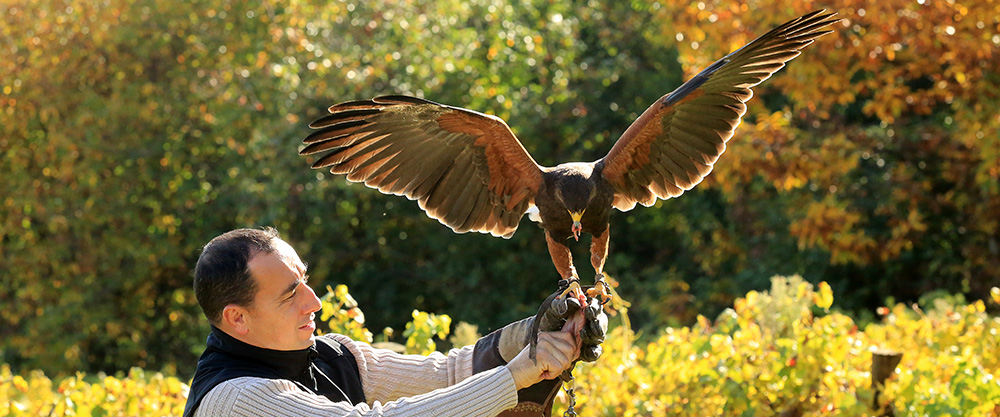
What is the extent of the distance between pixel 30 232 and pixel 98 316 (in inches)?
40.2

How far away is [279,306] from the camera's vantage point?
6.66 ft

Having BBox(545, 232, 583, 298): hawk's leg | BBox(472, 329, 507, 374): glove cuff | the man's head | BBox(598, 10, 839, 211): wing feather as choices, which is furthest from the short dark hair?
BBox(598, 10, 839, 211): wing feather

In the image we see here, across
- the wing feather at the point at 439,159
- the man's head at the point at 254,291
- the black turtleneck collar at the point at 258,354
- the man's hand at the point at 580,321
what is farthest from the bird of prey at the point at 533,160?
the black turtleneck collar at the point at 258,354

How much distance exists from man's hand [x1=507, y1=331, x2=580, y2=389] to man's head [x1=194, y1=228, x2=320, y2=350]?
464 mm

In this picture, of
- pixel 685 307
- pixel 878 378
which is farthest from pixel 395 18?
pixel 878 378

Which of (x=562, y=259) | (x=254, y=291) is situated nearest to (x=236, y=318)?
(x=254, y=291)

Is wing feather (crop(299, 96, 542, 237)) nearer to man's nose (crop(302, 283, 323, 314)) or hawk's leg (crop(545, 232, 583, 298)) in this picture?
hawk's leg (crop(545, 232, 583, 298))

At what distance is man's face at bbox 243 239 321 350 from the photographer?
6.61ft

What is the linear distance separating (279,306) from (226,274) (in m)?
0.13

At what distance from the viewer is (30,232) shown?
8.64 metres

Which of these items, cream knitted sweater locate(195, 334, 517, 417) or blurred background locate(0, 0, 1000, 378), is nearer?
→ cream knitted sweater locate(195, 334, 517, 417)

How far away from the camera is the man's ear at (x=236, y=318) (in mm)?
2000

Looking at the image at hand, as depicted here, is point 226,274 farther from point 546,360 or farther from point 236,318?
point 546,360

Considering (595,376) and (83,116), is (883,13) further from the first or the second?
(83,116)
